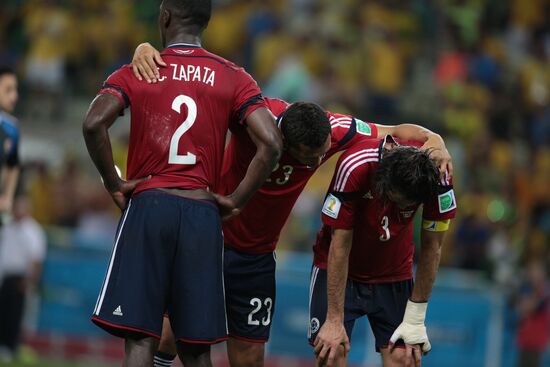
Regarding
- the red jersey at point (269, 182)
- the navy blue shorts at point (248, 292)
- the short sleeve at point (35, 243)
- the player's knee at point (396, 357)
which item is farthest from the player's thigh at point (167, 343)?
the short sleeve at point (35, 243)

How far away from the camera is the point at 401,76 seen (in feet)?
54.7

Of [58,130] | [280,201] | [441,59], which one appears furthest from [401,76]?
[280,201]

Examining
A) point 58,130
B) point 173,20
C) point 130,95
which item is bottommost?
point 58,130

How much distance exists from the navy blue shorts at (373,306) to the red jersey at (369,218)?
6 centimetres

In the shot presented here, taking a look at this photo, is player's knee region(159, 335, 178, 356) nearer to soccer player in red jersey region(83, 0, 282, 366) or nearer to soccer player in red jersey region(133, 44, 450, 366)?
soccer player in red jersey region(133, 44, 450, 366)

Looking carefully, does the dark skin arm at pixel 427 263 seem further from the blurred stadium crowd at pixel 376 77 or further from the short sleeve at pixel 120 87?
the blurred stadium crowd at pixel 376 77

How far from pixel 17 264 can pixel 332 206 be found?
8229 millimetres

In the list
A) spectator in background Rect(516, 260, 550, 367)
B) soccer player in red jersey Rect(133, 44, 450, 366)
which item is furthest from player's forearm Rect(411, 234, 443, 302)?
spectator in background Rect(516, 260, 550, 367)

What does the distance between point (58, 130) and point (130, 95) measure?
36.4 feet

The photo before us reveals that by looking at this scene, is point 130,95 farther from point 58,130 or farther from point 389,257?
point 58,130

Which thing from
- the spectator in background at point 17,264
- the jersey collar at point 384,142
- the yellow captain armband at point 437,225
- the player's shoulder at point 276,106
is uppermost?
the player's shoulder at point 276,106

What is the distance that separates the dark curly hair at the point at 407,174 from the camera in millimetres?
6680

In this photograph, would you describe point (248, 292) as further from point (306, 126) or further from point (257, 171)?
point (306, 126)

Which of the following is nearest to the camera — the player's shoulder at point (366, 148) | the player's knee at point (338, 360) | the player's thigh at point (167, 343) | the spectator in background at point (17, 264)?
the player's shoulder at point (366, 148)
